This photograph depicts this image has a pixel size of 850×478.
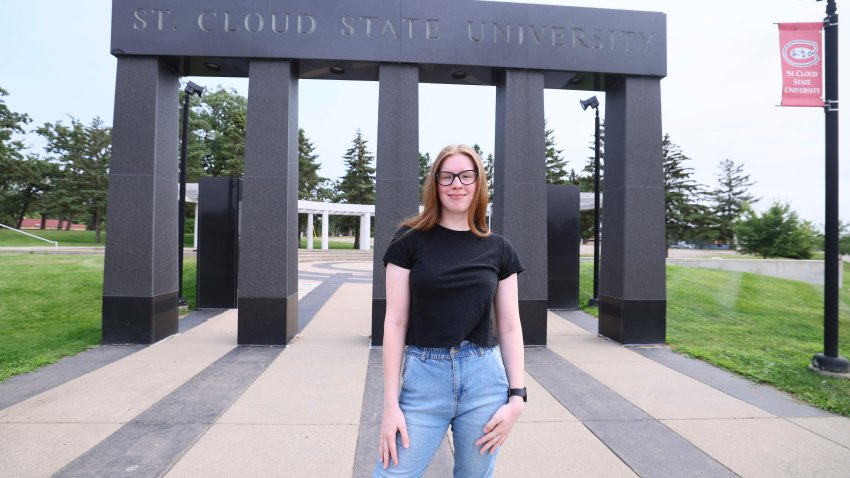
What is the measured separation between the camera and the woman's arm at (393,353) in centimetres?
174

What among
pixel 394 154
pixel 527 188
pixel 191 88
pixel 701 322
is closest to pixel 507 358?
pixel 394 154

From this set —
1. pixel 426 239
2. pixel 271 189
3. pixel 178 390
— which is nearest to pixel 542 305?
pixel 271 189

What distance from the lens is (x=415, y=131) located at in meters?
6.92

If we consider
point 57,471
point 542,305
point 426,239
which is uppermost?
point 426,239

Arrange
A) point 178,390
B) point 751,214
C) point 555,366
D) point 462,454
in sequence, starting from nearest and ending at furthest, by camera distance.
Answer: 1. point 462,454
2. point 178,390
3. point 555,366
4. point 751,214

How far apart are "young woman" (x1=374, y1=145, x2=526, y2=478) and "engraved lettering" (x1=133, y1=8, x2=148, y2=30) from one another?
280 inches

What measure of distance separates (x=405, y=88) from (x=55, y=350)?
6.46 m

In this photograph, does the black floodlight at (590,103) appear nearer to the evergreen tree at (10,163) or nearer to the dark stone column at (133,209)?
the dark stone column at (133,209)

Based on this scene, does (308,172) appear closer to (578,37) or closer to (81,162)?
(81,162)

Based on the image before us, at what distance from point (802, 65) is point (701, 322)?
5509 millimetres

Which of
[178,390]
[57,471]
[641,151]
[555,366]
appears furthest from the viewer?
[641,151]

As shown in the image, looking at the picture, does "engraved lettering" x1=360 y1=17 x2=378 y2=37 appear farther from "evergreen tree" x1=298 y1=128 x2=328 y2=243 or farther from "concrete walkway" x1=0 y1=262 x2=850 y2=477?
"evergreen tree" x1=298 y1=128 x2=328 y2=243

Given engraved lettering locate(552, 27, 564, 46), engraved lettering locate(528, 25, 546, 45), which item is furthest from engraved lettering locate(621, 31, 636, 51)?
engraved lettering locate(528, 25, 546, 45)

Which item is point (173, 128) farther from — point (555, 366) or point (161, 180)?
point (555, 366)
